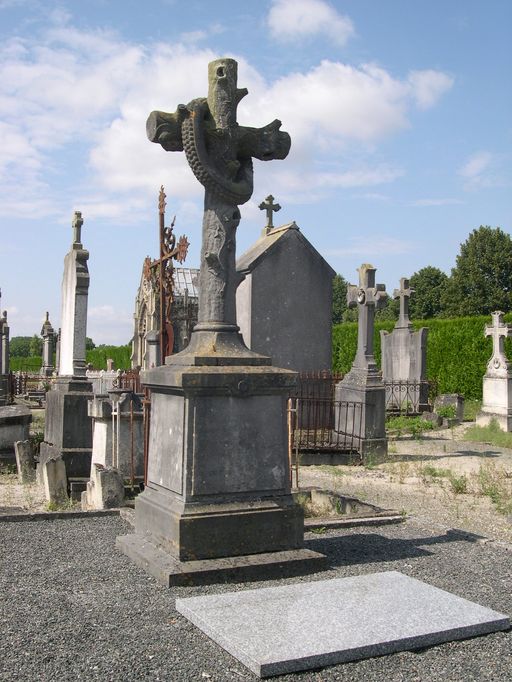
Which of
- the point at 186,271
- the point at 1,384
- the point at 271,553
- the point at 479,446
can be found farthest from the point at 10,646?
the point at 186,271

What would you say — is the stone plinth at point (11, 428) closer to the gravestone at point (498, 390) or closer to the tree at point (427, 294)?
the gravestone at point (498, 390)

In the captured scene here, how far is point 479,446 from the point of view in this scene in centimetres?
1395

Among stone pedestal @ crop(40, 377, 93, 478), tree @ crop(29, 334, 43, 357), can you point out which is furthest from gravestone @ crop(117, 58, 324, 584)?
tree @ crop(29, 334, 43, 357)

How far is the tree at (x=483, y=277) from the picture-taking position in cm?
3978

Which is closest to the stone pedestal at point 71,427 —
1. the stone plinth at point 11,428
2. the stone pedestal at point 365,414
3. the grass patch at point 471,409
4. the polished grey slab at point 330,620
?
the stone plinth at point 11,428

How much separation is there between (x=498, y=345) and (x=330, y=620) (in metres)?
15.0

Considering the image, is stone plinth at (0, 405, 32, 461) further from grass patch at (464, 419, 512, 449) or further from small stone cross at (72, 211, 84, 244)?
grass patch at (464, 419, 512, 449)

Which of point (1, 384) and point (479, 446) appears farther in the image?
point (1, 384)

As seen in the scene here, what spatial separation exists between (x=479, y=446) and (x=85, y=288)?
8051 mm

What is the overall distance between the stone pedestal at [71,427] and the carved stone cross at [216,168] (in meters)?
5.40

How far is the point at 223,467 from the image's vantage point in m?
5.04

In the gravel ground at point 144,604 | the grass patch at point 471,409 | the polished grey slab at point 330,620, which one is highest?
the grass patch at point 471,409

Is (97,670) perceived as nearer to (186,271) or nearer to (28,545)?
(28,545)

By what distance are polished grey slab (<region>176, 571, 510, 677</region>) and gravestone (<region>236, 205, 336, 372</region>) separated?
9778 millimetres
